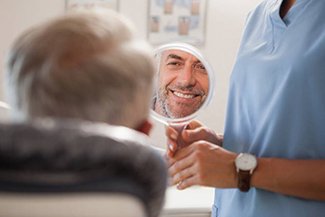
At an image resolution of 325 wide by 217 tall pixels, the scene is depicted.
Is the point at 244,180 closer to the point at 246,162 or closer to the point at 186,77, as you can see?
the point at 246,162

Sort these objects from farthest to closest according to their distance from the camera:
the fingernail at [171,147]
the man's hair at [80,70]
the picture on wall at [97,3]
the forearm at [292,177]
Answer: the picture on wall at [97,3] < the fingernail at [171,147] < the forearm at [292,177] < the man's hair at [80,70]

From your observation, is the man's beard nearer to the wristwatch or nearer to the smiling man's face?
the smiling man's face

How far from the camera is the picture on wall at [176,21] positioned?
2330 millimetres

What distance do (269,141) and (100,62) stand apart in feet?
1.97

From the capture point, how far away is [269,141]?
1050mm

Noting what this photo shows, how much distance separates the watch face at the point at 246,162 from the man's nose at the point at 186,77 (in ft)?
0.81

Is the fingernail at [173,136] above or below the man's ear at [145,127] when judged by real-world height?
below

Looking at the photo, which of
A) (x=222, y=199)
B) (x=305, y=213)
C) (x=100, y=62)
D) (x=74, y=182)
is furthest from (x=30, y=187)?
(x=222, y=199)

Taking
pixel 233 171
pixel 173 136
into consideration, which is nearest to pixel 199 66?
pixel 173 136

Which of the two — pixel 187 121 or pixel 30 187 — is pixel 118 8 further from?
pixel 30 187

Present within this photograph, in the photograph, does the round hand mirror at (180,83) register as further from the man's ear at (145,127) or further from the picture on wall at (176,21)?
the picture on wall at (176,21)

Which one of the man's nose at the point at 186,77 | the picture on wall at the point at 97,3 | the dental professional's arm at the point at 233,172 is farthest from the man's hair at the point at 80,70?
the picture on wall at the point at 97,3

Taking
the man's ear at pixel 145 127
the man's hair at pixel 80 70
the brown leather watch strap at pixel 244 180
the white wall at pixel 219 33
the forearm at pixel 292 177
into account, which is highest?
the man's hair at pixel 80 70

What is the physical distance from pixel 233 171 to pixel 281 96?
7.4 inches
